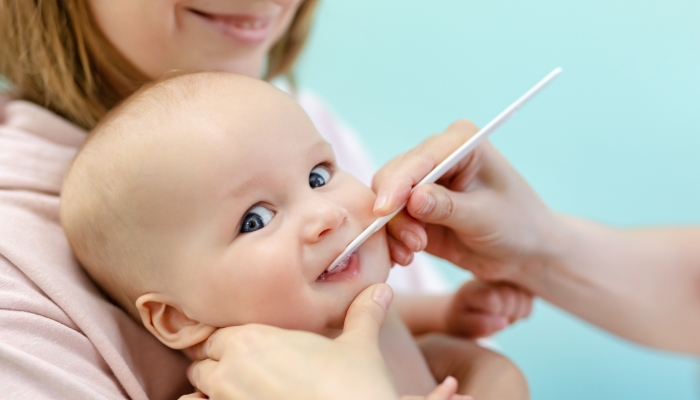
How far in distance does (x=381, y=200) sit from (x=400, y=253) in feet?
0.33

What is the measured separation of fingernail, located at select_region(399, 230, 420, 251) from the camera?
2.53ft

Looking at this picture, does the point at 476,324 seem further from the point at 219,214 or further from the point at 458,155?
the point at 219,214

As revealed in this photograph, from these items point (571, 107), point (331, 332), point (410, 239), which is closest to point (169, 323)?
point (331, 332)

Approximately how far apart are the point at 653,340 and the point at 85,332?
0.95m

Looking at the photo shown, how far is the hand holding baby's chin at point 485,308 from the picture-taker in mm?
1021

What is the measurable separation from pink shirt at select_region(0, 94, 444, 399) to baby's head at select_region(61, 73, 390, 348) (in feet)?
0.18

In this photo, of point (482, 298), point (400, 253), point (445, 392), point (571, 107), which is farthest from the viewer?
point (571, 107)

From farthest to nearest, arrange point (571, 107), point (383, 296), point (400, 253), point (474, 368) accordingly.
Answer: point (571, 107)
point (474, 368)
point (400, 253)
point (383, 296)

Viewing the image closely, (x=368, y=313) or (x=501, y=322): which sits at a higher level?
(x=368, y=313)

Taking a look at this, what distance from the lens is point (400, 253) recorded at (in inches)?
31.0

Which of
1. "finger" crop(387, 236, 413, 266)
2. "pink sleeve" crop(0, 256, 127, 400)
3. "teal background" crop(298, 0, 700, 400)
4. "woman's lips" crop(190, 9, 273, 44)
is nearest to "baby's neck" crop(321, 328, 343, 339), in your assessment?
"finger" crop(387, 236, 413, 266)

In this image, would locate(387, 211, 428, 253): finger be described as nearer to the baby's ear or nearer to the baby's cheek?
the baby's cheek

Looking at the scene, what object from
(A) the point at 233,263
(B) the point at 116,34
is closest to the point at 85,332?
(A) the point at 233,263

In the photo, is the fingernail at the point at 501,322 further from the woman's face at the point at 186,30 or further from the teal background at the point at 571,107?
the teal background at the point at 571,107
